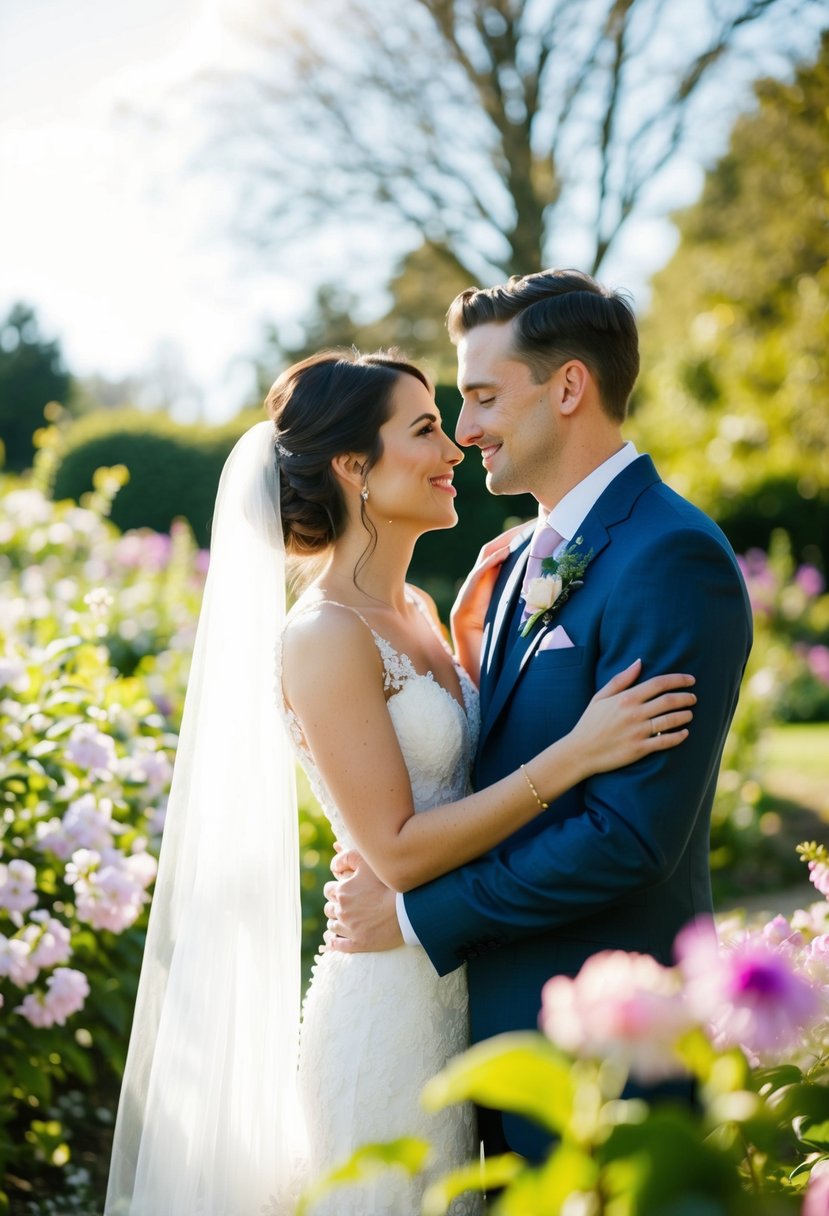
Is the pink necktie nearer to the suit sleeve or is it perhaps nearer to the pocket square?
the pocket square

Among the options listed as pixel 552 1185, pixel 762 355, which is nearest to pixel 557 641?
pixel 552 1185

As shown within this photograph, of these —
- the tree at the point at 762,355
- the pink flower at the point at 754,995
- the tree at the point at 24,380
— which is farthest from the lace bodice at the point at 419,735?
the tree at the point at 24,380

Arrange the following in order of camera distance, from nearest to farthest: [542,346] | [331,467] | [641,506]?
[641,506] → [542,346] → [331,467]

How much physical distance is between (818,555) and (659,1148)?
16956 mm

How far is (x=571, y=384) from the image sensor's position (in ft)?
9.00

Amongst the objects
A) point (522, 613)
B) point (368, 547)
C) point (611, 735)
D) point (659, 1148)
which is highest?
point (368, 547)

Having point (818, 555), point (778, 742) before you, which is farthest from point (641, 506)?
point (818, 555)

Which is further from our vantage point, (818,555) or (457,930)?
(818,555)

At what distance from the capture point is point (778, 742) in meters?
11.3

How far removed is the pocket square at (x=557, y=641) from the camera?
8.25ft

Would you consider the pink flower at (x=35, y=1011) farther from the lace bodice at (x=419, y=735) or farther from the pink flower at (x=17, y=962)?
the lace bodice at (x=419, y=735)

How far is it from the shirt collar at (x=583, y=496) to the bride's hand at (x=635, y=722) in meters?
0.51

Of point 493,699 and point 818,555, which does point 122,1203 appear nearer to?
point 493,699

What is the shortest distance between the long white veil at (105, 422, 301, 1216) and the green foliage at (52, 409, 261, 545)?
12.0 meters
